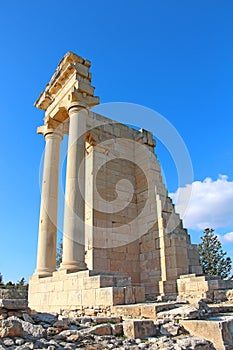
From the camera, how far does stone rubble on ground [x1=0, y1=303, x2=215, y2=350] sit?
18.7ft

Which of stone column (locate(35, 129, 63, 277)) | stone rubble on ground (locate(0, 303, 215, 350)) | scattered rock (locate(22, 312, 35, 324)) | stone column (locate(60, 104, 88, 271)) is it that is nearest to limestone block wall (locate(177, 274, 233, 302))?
stone rubble on ground (locate(0, 303, 215, 350))

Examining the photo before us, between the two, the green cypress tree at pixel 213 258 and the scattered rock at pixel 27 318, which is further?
the green cypress tree at pixel 213 258

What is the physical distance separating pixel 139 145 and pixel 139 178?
6.88 ft

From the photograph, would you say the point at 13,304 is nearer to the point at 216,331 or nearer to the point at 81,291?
the point at 81,291

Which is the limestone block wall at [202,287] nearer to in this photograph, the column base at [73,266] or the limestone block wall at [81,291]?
the limestone block wall at [81,291]

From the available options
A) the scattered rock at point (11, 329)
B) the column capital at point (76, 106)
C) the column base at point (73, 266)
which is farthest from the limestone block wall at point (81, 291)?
the column capital at point (76, 106)

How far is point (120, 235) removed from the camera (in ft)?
50.4

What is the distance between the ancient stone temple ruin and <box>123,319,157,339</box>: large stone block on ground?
4.13 meters

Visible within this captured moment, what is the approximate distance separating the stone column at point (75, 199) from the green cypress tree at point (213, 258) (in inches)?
950

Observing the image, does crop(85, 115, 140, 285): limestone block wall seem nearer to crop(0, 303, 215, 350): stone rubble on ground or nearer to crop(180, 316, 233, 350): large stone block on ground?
crop(0, 303, 215, 350): stone rubble on ground

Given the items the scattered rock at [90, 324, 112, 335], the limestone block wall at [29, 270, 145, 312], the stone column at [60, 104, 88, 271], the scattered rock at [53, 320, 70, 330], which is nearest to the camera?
the scattered rock at [90, 324, 112, 335]

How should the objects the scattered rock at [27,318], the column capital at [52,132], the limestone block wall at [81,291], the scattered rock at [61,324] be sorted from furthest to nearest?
1. the column capital at [52,132]
2. the limestone block wall at [81,291]
3. the scattered rock at [27,318]
4. the scattered rock at [61,324]

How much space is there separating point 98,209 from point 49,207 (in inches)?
89.7

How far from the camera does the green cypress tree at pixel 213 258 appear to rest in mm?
32969
